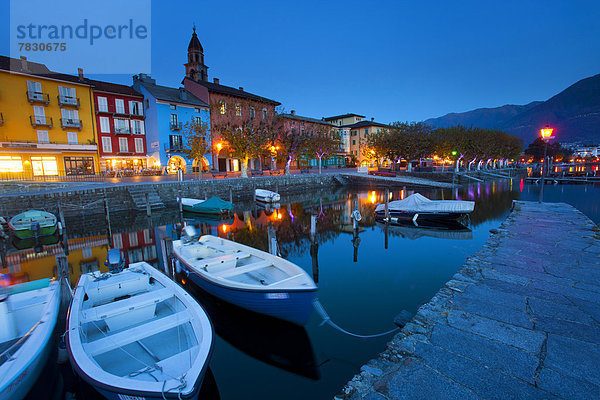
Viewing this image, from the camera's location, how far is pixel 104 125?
3722cm

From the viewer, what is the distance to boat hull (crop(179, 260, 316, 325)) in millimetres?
6482

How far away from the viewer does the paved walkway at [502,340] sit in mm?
4062

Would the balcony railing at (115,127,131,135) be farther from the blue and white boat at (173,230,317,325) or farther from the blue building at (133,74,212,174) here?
the blue and white boat at (173,230,317,325)

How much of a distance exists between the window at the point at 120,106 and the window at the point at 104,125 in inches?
76.3

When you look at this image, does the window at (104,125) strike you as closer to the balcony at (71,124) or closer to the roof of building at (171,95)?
the balcony at (71,124)

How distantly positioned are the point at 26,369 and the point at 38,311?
2.53 m

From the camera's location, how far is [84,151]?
3522 centimetres

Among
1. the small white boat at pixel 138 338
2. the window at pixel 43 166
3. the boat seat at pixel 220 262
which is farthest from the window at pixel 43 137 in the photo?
the boat seat at pixel 220 262

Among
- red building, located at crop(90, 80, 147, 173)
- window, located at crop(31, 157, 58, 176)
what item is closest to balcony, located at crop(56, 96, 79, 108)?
red building, located at crop(90, 80, 147, 173)

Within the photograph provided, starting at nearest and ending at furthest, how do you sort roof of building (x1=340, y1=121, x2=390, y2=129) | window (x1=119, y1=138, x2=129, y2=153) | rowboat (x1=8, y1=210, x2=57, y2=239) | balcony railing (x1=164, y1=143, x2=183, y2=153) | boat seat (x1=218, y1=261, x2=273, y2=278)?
boat seat (x1=218, y1=261, x2=273, y2=278) → rowboat (x1=8, y1=210, x2=57, y2=239) → window (x1=119, y1=138, x2=129, y2=153) → balcony railing (x1=164, y1=143, x2=183, y2=153) → roof of building (x1=340, y1=121, x2=390, y2=129)

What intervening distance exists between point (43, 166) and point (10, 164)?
8.99 feet

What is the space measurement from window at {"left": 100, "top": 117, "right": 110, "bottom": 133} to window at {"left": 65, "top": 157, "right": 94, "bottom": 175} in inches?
165

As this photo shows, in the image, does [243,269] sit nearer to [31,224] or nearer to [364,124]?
[31,224]

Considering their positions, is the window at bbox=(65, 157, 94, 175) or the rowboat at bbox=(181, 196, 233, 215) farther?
the window at bbox=(65, 157, 94, 175)
